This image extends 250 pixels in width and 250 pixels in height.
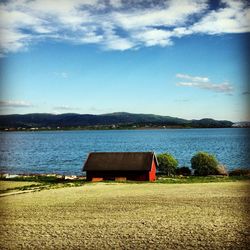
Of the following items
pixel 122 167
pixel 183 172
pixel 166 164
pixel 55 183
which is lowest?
pixel 183 172

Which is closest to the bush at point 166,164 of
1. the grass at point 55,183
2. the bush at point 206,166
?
the bush at point 206,166

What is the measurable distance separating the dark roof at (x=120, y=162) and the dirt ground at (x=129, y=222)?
19969mm

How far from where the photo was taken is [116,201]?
27875 millimetres

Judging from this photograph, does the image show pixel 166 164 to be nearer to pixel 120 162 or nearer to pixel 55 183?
pixel 120 162

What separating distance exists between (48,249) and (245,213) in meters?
11.6

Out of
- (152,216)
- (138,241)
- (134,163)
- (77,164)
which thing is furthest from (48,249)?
(77,164)

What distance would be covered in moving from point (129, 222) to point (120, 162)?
30309mm

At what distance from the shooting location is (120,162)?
167ft

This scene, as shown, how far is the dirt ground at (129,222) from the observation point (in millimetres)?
16844

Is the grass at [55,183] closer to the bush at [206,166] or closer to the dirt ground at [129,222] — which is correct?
the bush at [206,166]

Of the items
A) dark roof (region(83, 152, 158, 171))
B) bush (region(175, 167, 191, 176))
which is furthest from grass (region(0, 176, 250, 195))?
bush (region(175, 167, 191, 176))

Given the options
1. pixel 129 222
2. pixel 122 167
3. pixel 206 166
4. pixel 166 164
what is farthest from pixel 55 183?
pixel 129 222

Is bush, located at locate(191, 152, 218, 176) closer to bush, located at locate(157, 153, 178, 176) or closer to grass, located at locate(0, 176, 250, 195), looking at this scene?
bush, located at locate(157, 153, 178, 176)

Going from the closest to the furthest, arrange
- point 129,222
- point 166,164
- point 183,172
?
point 129,222 → point 166,164 → point 183,172
